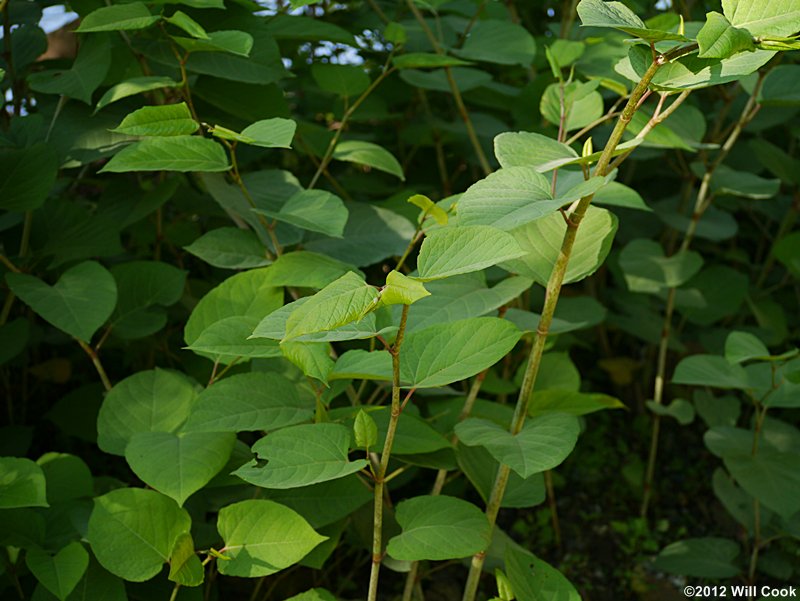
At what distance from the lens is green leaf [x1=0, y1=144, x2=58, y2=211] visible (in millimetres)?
1041

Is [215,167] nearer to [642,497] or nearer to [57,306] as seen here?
[57,306]

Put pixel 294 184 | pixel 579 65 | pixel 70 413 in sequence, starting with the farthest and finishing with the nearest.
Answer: pixel 579 65, pixel 70 413, pixel 294 184

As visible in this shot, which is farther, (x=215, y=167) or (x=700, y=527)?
(x=700, y=527)

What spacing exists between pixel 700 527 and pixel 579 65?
2.77 feet

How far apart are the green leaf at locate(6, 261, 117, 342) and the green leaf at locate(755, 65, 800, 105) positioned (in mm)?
954

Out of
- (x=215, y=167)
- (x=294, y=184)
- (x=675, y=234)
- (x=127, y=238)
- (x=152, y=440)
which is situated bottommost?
(x=675, y=234)

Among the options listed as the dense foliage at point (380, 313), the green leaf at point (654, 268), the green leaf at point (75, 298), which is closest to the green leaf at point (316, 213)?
the dense foliage at point (380, 313)

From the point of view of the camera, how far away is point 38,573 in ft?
2.70

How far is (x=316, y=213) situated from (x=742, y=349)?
1.79 feet

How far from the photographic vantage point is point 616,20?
2.03ft

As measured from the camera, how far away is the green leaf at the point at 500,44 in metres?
1.35

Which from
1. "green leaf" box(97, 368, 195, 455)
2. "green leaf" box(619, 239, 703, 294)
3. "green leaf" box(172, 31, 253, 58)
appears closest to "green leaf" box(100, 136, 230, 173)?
"green leaf" box(172, 31, 253, 58)

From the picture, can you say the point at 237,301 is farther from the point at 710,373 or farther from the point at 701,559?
the point at 701,559

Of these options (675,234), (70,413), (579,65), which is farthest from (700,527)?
(70,413)
